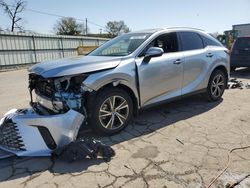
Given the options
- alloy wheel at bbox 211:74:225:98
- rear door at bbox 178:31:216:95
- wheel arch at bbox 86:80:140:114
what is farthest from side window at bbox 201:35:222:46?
wheel arch at bbox 86:80:140:114

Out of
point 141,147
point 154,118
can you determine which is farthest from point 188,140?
point 154,118

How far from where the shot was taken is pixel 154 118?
4.75 meters

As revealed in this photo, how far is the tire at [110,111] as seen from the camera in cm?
364

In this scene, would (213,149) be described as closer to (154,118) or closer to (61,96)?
(154,118)

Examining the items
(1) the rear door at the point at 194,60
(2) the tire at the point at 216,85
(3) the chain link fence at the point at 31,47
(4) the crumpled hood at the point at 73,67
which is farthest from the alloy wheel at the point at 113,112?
(3) the chain link fence at the point at 31,47

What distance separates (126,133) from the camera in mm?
4059

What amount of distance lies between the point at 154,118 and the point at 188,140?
1.12 m

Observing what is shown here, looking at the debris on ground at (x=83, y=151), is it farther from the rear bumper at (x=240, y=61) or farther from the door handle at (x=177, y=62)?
the rear bumper at (x=240, y=61)

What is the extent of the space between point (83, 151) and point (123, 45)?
2.38 meters

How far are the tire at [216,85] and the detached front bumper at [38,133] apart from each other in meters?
3.51

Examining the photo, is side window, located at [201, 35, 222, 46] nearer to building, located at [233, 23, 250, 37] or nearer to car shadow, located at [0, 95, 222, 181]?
car shadow, located at [0, 95, 222, 181]

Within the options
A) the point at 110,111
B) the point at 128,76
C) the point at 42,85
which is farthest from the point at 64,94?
the point at 128,76

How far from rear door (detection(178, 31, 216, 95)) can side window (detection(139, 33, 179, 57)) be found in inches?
7.4

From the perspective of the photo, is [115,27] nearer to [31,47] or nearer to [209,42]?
[31,47]
